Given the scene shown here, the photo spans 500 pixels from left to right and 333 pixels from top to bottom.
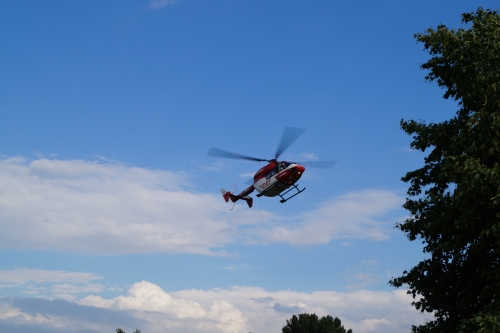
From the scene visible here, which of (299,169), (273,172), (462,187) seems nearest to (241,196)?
(273,172)

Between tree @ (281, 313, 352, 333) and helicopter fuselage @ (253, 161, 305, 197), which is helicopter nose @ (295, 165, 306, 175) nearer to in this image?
helicopter fuselage @ (253, 161, 305, 197)

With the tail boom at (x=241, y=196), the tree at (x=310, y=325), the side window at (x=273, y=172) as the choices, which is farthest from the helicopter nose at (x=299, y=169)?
the tree at (x=310, y=325)

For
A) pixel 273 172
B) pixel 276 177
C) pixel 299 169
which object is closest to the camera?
pixel 299 169

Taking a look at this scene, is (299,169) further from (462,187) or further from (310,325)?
(310,325)

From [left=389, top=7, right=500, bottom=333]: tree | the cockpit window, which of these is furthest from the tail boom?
[left=389, top=7, right=500, bottom=333]: tree

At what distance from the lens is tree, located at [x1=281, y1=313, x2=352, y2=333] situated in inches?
3607

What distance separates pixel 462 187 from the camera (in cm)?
1808

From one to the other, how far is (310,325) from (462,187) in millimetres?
78381

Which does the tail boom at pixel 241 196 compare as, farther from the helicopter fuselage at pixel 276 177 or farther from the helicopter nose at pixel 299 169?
the helicopter nose at pixel 299 169

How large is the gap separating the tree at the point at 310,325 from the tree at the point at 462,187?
7318cm

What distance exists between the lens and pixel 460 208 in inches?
732

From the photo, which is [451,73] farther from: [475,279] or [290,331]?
[290,331]

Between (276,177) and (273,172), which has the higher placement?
(273,172)

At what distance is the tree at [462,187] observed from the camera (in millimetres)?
18203
